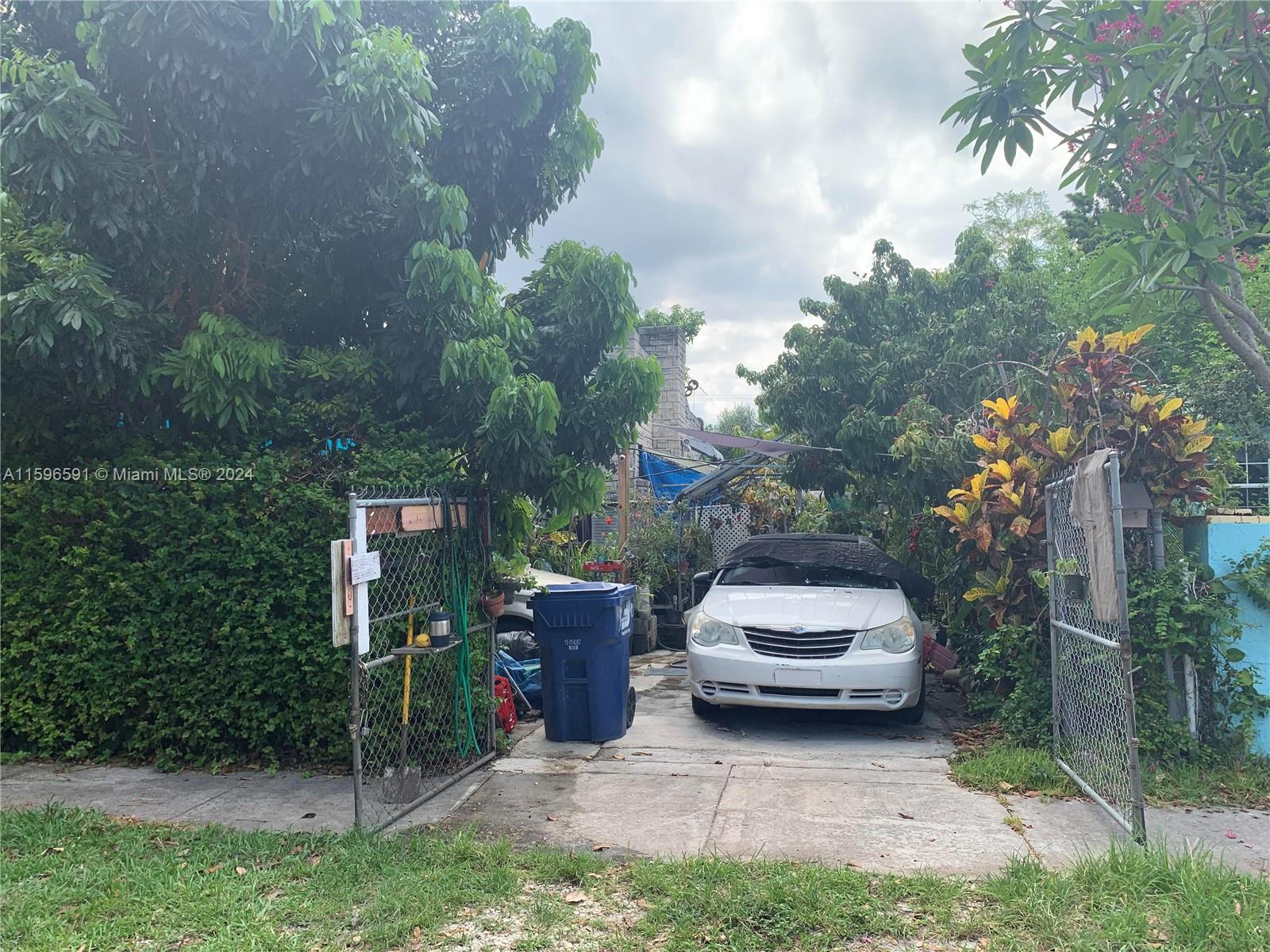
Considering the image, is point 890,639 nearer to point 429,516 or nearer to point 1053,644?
point 1053,644

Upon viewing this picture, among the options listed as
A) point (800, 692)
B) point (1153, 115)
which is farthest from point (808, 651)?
point (1153, 115)

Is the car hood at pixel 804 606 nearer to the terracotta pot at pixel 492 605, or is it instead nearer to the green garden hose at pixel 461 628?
the terracotta pot at pixel 492 605

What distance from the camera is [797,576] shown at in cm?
827

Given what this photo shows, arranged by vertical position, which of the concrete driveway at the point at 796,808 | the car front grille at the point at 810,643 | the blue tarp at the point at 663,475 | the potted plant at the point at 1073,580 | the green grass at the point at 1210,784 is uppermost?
the blue tarp at the point at 663,475

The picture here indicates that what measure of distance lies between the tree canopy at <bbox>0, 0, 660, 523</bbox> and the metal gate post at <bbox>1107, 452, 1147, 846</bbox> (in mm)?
3412

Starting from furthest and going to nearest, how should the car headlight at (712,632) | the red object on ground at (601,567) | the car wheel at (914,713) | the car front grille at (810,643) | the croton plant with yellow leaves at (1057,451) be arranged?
the red object on ground at (601,567), the car wheel at (914,713), the car headlight at (712,632), the car front grille at (810,643), the croton plant with yellow leaves at (1057,451)

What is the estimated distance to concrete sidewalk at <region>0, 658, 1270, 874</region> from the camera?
4.68m

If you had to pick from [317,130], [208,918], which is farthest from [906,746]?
[317,130]

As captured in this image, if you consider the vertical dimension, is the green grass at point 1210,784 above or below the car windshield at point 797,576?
below

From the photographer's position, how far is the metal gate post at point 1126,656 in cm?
432

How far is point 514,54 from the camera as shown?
6777 millimetres

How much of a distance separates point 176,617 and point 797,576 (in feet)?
16.8

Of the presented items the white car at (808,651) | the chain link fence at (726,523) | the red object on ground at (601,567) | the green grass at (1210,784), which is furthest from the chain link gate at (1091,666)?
the chain link fence at (726,523)

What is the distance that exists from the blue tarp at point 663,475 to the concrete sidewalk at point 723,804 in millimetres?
8397
